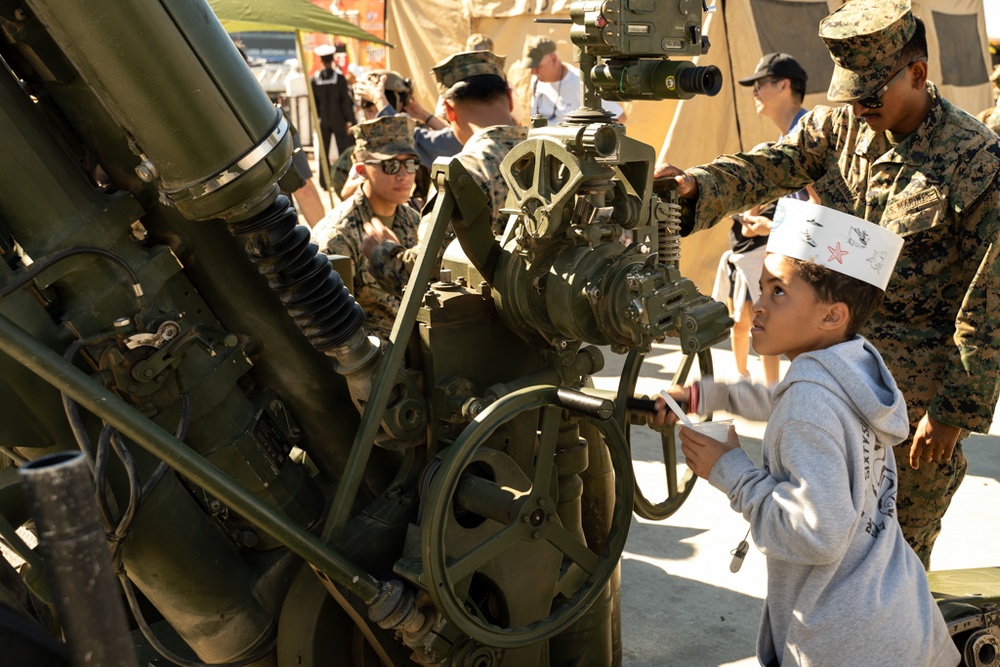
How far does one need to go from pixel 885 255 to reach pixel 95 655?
1.87m

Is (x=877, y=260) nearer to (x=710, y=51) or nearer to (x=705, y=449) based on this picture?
(x=705, y=449)

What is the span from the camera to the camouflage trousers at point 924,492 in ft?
11.2

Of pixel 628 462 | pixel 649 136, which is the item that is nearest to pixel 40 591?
pixel 628 462

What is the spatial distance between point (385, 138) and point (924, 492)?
250 cm

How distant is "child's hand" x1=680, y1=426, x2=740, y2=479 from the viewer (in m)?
2.44

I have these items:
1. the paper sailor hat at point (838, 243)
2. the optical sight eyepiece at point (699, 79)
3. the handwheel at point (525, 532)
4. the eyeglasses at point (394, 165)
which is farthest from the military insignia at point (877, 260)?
the eyeglasses at point (394, 165)

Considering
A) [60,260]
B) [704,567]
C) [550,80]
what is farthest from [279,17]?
[60,260]

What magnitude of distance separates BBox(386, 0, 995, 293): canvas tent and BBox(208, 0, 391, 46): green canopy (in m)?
0.84

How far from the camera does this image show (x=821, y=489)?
2.21m

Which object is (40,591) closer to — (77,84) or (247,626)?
(247,626)

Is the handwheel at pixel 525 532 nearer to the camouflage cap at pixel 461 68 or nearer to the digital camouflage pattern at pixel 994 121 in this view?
the camouflage cap at pixel 461 68

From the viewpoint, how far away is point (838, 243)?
2.36 meters

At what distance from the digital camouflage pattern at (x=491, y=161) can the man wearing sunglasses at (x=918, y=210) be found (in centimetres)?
72

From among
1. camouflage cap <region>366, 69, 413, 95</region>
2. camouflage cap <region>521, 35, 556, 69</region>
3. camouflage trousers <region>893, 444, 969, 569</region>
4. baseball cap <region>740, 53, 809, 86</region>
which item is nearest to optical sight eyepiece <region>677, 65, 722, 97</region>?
camouflage trousers <region>893, 444, 969, 569</region>
